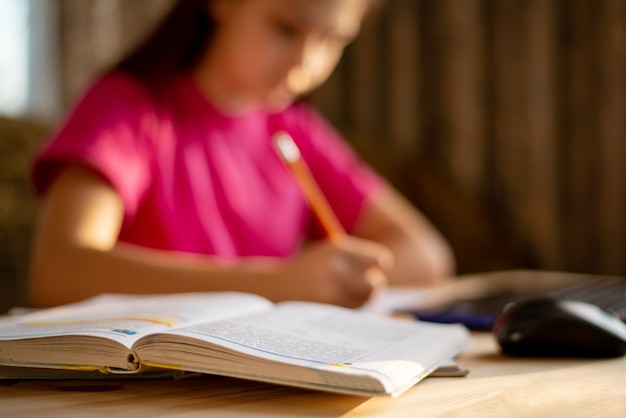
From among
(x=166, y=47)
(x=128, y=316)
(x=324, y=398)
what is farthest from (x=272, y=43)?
(x=324, y=398)

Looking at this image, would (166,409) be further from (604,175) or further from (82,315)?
(604,175)

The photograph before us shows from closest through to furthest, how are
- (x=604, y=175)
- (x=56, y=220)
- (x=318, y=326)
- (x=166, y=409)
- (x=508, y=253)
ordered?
(x=166, y=409), (x=318, y=326), (x=56, y=220), (x=604, y=175), (x=508, y=253)

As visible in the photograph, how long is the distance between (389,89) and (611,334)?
73.8 inches

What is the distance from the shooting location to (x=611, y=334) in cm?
55

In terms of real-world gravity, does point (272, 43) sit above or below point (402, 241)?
above

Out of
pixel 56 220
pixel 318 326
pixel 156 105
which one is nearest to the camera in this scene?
pixel 318 326

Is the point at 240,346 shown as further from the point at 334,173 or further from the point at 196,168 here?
the point at 334,173

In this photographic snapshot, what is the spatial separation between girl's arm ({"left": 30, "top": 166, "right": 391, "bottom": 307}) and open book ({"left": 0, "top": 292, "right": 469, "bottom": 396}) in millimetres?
206

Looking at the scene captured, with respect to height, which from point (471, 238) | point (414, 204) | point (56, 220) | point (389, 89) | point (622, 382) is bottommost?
point (622, 382)

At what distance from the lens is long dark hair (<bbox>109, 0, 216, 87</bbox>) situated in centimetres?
123

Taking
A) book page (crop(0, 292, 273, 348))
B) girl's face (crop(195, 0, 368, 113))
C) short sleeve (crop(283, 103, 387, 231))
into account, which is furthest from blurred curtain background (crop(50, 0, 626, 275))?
book page (crop(0, 292, 273, 348))

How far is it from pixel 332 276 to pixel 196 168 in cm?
54

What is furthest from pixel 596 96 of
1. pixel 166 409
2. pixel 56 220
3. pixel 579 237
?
pixel 166 409

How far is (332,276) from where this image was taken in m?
0.77
